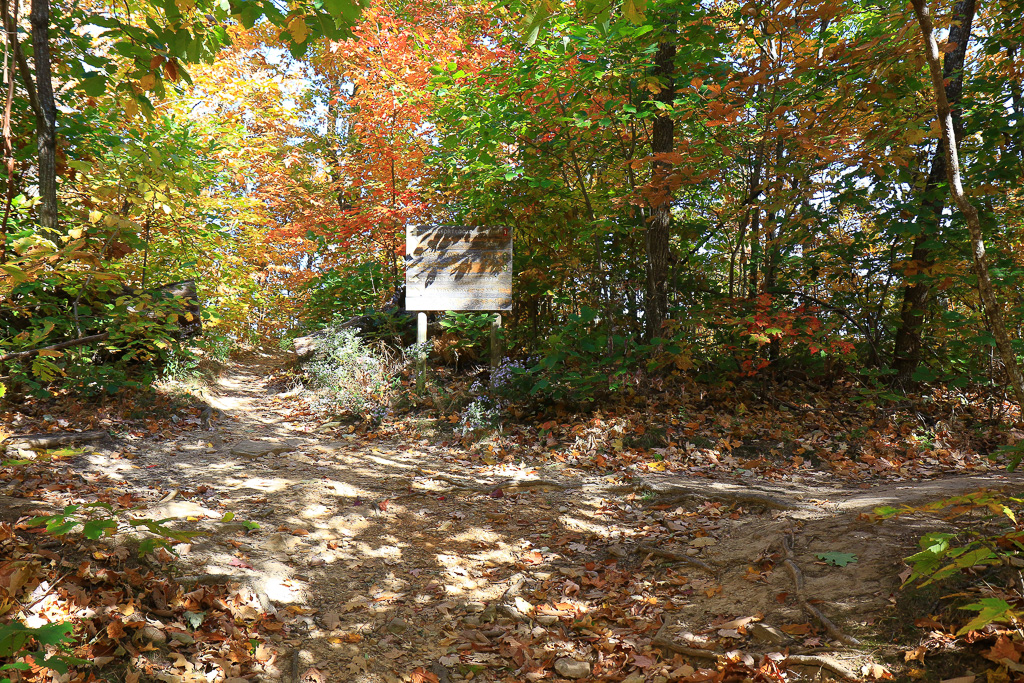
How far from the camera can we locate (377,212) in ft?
29.5

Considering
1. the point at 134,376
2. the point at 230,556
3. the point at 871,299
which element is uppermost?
the point at 871,299

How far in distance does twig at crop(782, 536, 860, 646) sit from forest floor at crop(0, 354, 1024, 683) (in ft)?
0.03

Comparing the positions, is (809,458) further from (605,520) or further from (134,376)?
(134,376)

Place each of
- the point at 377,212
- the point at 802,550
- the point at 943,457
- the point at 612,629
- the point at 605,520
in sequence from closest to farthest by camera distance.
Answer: the point at 612,629, the point at 802,550, the point at 605,520, the point at 943,457, the point at 377,212

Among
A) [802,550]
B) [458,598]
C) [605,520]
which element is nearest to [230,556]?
[458,598]

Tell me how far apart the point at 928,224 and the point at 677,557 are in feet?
15.6

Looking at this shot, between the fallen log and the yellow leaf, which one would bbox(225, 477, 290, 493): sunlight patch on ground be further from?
the yellow leaf

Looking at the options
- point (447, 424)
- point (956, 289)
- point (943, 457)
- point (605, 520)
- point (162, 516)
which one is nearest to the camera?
point (162, 516)

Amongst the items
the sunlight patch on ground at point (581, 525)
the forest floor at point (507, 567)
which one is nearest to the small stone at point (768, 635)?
the forest floor at point (507, 567)

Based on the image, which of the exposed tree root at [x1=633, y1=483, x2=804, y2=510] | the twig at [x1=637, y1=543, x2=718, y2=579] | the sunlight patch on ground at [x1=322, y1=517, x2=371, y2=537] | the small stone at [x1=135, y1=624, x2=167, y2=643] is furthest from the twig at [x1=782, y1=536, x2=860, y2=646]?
the small stone at [x1=135, y1=624, x2=167, y2=643]

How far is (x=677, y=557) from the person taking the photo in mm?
3730

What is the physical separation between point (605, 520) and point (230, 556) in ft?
8.66

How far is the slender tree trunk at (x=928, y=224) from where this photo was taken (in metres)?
5.99

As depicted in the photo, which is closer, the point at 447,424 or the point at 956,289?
the point at 956,289
